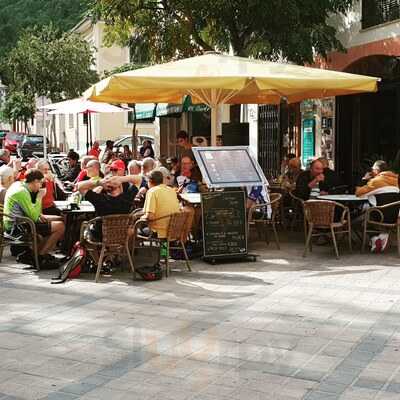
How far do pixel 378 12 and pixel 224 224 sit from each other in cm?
737

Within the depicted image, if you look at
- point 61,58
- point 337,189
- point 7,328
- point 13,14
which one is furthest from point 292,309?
point 13,14

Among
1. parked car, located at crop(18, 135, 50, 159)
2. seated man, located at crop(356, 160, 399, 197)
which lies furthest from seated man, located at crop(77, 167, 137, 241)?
parked car, located at crop(18, 135, 50, 159)

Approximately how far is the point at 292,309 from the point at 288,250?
11.6 ft

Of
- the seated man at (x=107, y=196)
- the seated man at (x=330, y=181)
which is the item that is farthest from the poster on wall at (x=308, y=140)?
the seated man at (x=107, y=196)

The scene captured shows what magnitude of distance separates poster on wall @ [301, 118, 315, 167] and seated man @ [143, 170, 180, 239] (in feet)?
28.6

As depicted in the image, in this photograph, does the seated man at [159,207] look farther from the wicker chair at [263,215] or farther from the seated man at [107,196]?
the wicker chair at [263,215]

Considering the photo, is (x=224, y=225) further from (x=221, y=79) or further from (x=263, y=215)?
(x=221, y=79)

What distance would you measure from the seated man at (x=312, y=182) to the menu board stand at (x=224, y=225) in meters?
2.27

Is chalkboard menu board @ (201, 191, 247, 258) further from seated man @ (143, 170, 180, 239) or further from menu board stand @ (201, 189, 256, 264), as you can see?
seated man @ (143, 170, 180, 239)

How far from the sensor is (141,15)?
49.2ft

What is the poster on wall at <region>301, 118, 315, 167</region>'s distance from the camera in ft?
55.1

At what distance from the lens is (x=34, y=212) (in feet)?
29.2

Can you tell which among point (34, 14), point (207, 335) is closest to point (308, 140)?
point (207, 335)

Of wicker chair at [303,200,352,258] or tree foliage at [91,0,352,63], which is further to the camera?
tree foliage at [91,0,352,63]
